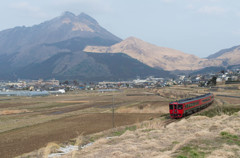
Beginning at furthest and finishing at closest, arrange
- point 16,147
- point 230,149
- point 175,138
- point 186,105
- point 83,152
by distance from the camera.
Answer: point 186,105
point 16,147
point 175,138
point 83,152
point 230,149

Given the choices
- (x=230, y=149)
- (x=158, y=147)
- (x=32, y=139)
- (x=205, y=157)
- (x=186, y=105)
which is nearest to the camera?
(x=205, y=157)

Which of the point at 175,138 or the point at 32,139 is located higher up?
the point at 175,138

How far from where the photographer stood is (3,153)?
2827cm

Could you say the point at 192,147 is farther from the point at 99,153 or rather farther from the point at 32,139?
the point at 32,139

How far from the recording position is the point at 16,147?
30469mm

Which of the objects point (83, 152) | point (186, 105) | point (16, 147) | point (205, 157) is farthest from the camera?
point (186, 105)

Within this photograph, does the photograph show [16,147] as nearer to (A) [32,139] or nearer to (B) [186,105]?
(A) [32,139]

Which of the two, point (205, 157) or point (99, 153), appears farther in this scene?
point (99, 153)

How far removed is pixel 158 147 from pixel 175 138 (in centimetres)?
387

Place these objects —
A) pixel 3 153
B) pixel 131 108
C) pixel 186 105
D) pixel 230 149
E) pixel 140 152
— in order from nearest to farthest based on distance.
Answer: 1. pixel 230 149
2. pixel 140 152
3. pixel 3 153
4. pixel 186 105
5. pixel 131 108

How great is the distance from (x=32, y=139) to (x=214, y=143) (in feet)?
80.5

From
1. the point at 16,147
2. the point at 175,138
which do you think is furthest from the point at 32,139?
the point at 175,138

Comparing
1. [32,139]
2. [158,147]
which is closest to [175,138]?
[158,147]

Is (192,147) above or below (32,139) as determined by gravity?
above
